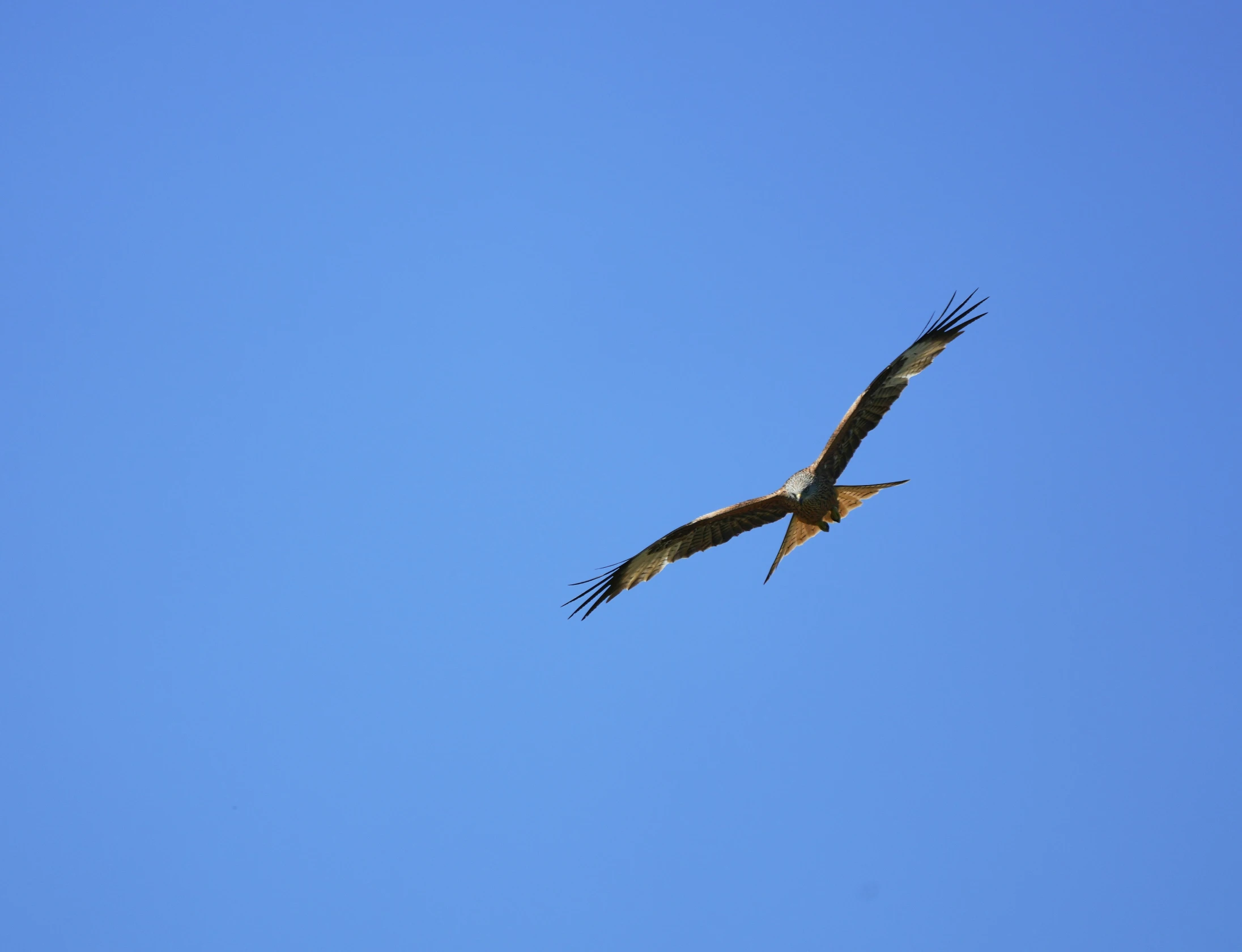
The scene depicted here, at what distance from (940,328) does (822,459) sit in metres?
2.31

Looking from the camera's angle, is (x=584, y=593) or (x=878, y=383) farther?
(x=584, y=593)

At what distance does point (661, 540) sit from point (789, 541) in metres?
1.71

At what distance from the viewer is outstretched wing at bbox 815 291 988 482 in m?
13.9

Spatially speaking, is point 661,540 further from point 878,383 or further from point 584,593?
point 878,383

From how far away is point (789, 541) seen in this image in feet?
47.7

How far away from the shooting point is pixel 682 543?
15273 millimetres

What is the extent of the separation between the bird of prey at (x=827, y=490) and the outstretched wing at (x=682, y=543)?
1cm

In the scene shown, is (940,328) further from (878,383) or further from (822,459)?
(822,459)

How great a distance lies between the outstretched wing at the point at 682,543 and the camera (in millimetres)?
14766

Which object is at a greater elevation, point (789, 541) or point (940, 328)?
point (940, 328)

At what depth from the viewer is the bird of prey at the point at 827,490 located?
45.4 feet

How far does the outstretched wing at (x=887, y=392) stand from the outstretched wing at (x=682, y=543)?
0.99m

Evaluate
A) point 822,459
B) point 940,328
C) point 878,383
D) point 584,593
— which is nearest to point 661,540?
point 584,593

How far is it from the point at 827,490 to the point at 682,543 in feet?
7.49
